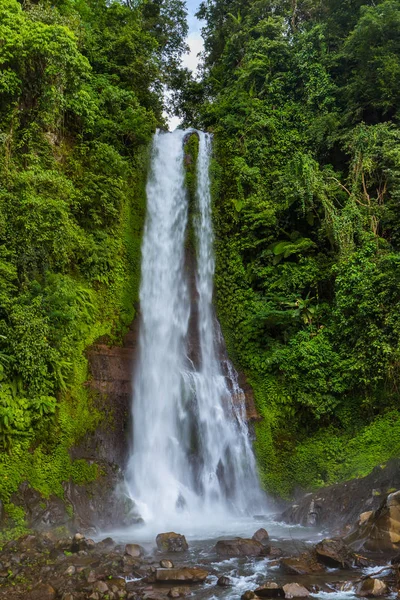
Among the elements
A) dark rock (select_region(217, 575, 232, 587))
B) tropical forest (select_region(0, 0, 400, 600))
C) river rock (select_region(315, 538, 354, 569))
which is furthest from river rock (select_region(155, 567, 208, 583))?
river rock (select_region(315, 538, 354, 569))

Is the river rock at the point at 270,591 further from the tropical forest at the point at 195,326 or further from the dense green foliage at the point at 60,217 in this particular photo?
the dense green foliage at the point at 60,217

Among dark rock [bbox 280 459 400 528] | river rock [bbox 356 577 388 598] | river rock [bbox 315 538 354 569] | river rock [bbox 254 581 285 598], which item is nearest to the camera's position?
river rock [bbox 356 577 388 598]

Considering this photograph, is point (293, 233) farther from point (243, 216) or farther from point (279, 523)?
point (279, 523)

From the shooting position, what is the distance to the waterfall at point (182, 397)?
10.4 metres

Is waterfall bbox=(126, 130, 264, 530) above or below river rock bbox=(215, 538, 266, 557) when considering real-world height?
above

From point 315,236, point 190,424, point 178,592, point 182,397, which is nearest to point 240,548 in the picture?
point 178,592

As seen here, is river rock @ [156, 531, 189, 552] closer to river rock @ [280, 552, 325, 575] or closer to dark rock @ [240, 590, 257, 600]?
river rock @ [280, 552, 325, 575]

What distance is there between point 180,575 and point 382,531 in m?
3.09

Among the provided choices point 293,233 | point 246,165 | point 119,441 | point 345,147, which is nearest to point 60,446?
point 119,441

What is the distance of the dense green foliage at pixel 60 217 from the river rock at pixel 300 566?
476 cm

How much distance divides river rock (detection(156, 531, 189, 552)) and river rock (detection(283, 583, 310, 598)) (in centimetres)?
243

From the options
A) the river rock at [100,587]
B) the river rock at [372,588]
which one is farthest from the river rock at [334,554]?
the river rock at [100,587]

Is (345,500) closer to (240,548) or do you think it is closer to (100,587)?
(240,548)

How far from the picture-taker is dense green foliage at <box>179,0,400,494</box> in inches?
408
